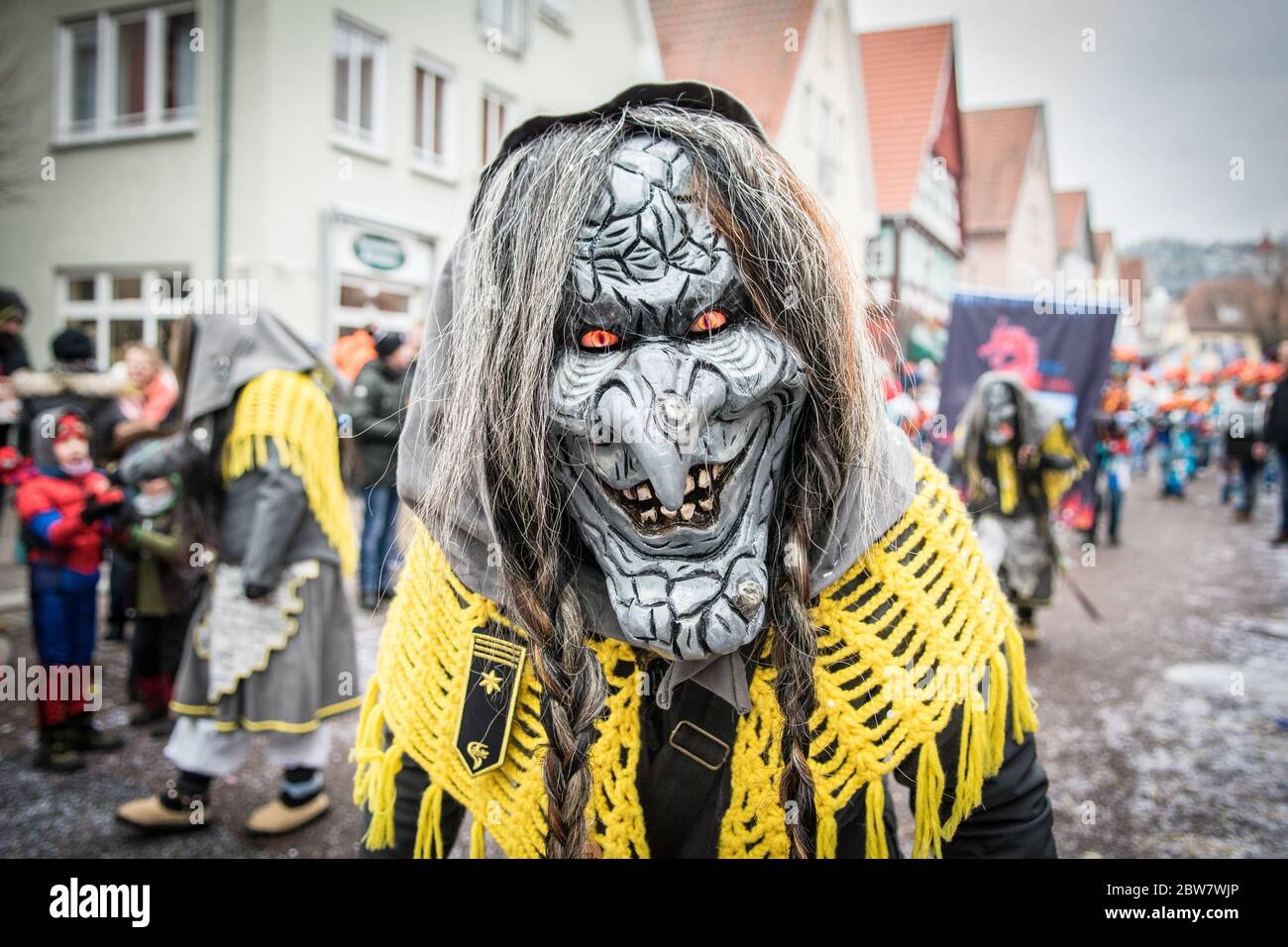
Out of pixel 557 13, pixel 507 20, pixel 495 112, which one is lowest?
pixel 495 112

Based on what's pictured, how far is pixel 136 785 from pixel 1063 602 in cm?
635

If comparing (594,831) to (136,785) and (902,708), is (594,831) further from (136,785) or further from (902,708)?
(136,785)

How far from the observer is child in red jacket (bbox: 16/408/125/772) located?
3598mm

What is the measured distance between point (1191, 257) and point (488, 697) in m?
2.19

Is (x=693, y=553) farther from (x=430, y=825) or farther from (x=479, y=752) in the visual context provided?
(x=430, y=825)

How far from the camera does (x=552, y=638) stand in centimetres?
118

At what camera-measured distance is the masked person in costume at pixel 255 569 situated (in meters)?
3.04

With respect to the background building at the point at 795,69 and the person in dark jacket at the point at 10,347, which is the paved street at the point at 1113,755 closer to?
the person in dark jacket at the point at 10,347

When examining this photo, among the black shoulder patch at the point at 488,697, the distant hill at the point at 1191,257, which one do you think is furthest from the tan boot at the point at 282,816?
the distant hill at the point at 1191,257

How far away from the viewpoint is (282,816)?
10.2 feet

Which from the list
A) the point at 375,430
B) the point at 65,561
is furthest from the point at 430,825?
the point at 375,430

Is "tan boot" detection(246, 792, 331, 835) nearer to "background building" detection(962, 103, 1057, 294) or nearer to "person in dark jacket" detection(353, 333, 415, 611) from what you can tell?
"person in dark jacket" detection(353, 333, 415, 611)

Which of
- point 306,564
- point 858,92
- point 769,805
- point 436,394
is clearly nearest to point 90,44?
point 306,564

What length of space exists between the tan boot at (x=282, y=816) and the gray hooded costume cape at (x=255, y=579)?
0.34 metres
